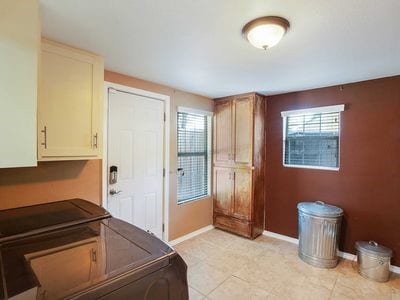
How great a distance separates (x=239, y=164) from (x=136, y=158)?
155cm

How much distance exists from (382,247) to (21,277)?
3.18 metres

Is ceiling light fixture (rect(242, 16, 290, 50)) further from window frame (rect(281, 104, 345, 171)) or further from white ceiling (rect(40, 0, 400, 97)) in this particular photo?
window frame (rect(281, 104, 345, 171))

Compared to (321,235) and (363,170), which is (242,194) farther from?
(363,170)

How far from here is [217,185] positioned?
12.3 feet

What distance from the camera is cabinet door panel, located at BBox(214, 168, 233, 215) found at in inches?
141

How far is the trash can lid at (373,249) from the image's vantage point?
2361mm

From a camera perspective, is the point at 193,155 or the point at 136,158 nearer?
the point at 136,158

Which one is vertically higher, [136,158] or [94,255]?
[136,158]

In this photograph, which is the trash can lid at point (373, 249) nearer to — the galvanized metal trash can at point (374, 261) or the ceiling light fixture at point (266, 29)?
the galvanized metal trash can at point (374, 261)

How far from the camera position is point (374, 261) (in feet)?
7.79

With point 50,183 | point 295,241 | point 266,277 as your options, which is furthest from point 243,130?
point 50,183

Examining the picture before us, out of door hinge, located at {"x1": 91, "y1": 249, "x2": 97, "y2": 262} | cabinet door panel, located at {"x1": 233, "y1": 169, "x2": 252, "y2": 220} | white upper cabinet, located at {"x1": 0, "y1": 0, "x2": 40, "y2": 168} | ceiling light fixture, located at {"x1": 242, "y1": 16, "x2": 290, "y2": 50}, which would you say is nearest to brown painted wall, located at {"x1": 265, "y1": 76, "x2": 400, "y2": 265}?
cabinet door panel, located at {"x1": 233, "y1": 169, "x2": 252, "y2": 220}

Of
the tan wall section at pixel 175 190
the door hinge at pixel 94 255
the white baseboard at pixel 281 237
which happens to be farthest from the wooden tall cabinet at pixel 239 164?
the door hinge at pixel 94 255

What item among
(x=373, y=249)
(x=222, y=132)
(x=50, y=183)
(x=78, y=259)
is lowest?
(x=373, y=249)
